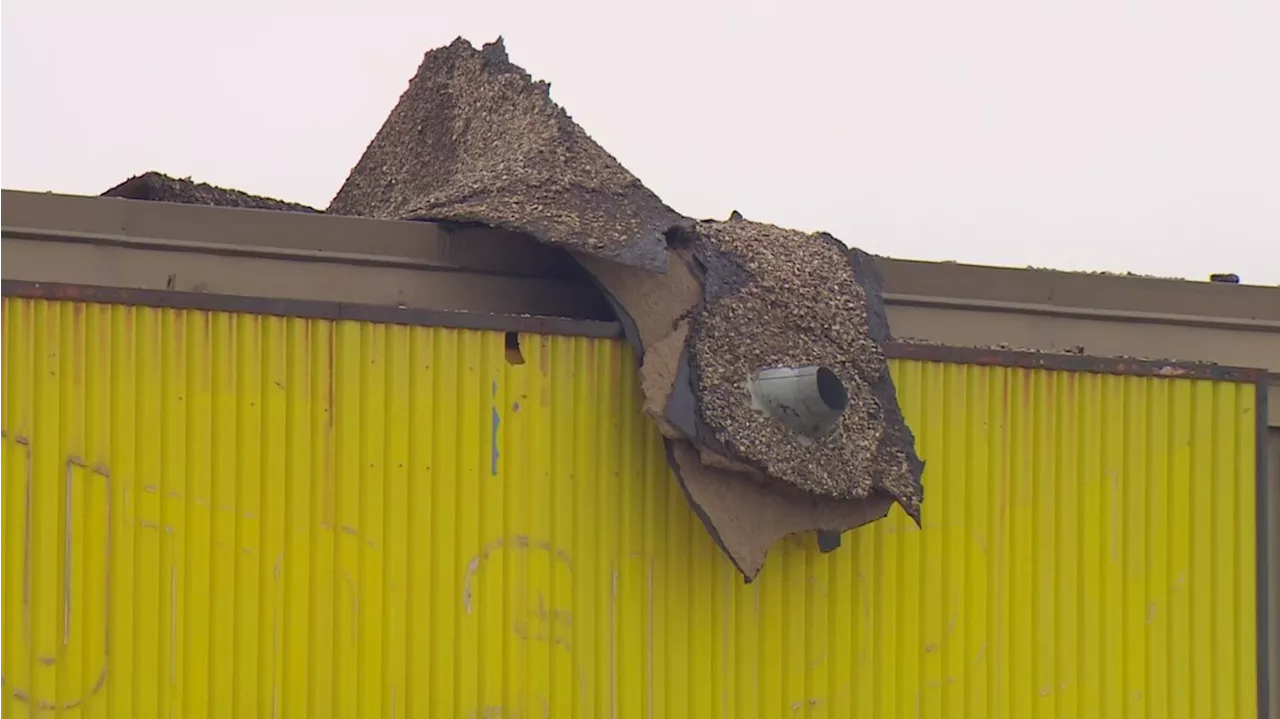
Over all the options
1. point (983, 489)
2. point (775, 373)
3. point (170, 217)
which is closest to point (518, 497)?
point (775, 373)

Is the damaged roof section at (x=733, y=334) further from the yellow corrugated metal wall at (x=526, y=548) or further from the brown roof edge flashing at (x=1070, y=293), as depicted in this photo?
the brown roof edge flashing at (x=1070, y=293)

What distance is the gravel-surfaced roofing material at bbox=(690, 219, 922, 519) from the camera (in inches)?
253

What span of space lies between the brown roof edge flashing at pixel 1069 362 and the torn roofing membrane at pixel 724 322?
22 centimetres

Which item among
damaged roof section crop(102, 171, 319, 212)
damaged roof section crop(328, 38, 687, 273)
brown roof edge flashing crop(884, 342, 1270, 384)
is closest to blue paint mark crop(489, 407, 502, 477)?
damaged roof section crop(328, 38, 687, 273)

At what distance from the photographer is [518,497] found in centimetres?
636

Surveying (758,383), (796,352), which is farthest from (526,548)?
(796,352)

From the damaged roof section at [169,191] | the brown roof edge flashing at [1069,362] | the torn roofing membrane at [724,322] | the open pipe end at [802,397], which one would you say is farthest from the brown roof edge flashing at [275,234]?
the brown roof edge flashing at [1069,362]

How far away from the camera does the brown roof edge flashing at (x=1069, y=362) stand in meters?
7.19

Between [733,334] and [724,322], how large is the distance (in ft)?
0.22

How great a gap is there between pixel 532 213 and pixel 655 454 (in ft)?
3.65

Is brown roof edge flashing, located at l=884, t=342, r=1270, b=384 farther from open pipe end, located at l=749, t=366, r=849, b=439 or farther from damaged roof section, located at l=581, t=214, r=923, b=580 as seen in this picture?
open pipe end, located at l=749, t=366, r=849, b=439

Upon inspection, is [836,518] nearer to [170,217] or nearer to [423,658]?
[423,658]

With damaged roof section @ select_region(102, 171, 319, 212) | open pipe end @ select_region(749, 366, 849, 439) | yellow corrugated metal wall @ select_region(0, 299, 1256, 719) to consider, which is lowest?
yellow corrugated metal wall @ select_region(0, 299, 1256, 719)

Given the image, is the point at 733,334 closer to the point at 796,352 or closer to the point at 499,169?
the point at 796,352
